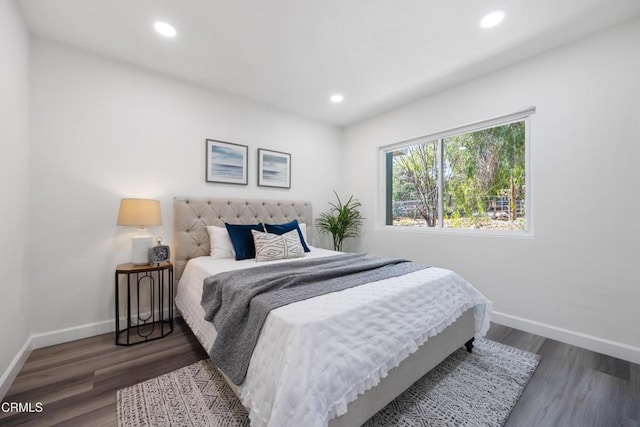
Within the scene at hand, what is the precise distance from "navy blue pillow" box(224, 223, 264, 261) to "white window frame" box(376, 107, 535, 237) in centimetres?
192

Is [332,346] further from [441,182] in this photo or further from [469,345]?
[441,182]

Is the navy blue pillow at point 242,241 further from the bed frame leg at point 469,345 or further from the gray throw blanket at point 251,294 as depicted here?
the bed frame leg at point 469,345

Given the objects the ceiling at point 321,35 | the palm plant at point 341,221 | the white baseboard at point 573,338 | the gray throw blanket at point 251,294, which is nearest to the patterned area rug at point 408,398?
the gray throw blanket at point 251,294

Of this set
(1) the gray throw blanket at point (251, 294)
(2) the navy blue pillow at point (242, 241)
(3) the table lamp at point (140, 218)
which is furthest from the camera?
(2) the navy blue pillow at point (242, 241)

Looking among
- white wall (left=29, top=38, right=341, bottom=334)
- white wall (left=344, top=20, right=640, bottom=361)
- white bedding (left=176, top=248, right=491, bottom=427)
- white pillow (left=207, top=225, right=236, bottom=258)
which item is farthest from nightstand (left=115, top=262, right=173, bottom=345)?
white wall (left=344, top=20, right=640, bottom=361)

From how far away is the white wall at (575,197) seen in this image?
2.04m

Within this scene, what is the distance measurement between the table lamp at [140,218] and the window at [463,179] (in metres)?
2.94

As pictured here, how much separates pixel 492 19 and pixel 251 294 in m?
2.58

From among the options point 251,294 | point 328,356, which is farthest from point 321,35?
point 328,356

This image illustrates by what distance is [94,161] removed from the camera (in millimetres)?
2406

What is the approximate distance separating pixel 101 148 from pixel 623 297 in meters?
4.49

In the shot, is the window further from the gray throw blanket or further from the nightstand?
the nightstand

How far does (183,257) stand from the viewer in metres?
2.74

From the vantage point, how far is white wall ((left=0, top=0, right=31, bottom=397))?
5.49 ft
